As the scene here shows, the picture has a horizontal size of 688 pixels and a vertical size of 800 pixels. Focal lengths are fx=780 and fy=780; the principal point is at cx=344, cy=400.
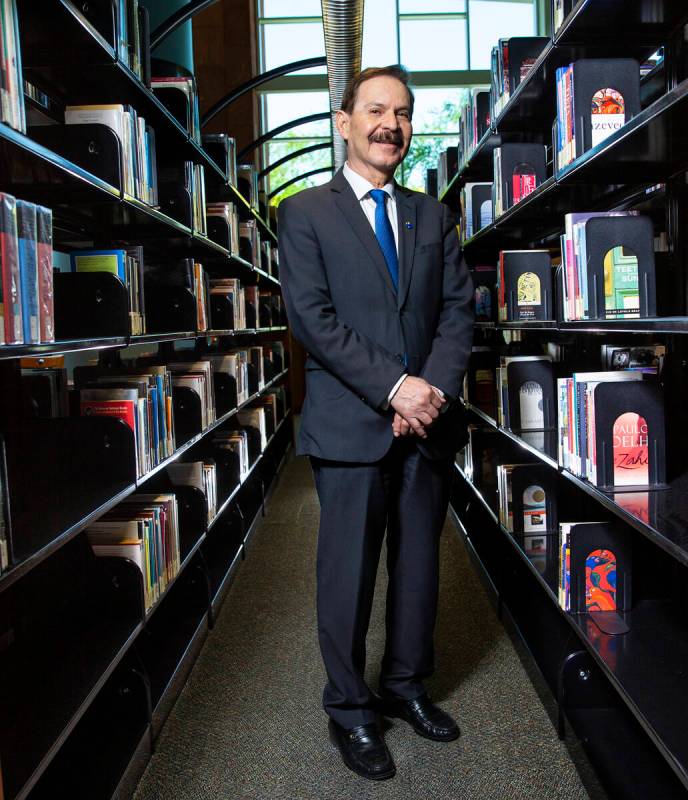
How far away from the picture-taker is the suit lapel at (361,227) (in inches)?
85.0

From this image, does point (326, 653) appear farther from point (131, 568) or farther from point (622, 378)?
point (622, 378)

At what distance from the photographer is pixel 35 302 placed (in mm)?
1565

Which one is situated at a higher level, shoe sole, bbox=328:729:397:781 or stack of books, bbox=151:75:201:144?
stack of books, bbox=151:75:201:144

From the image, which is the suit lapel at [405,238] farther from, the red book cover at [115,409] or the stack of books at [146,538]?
the stack of books at [146,538]

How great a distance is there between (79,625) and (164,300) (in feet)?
4.80

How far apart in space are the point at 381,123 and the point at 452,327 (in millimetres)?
604

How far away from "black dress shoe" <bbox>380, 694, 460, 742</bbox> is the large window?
1004 cm

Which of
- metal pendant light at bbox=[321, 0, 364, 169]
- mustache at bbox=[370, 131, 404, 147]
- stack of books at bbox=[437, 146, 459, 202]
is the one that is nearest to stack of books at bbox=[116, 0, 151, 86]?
mustache at bbox=[370, 131, 404, 147]

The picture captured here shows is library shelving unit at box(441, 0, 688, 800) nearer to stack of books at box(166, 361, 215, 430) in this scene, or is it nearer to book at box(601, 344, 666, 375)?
book at box(601, 344, 666, 375)

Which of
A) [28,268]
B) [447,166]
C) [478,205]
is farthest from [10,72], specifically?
[447,166]

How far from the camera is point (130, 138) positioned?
237cm

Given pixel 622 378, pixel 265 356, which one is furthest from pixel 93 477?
pixel 265 356

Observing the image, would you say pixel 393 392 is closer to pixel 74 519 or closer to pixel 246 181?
pixel 74 519

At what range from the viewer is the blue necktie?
7.23ft
